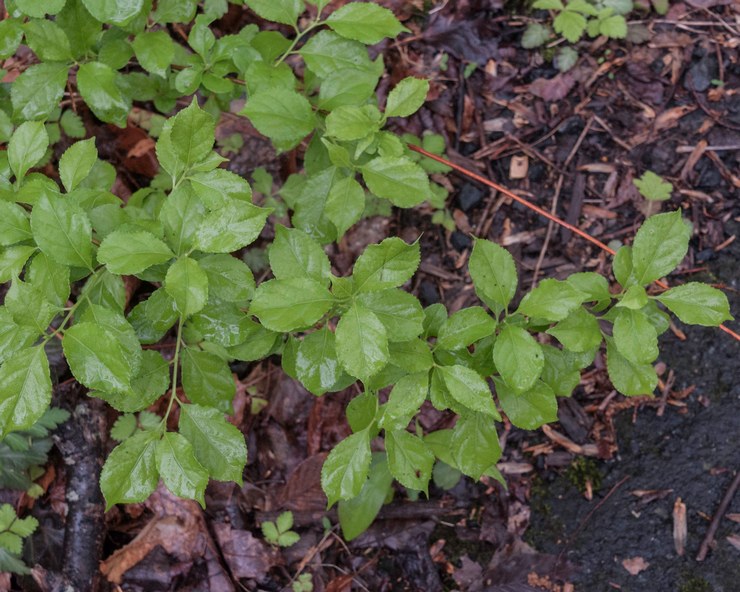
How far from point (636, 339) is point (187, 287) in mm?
1060

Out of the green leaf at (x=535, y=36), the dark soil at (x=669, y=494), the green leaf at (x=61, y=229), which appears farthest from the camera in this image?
the green leaf at (x=535, y=36)

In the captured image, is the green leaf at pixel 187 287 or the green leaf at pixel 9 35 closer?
the green leaf at pixel 187 287

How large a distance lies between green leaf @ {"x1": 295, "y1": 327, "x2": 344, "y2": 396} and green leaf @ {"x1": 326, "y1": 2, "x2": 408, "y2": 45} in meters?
0.86

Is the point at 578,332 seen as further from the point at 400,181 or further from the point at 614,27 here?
the point at 614,27

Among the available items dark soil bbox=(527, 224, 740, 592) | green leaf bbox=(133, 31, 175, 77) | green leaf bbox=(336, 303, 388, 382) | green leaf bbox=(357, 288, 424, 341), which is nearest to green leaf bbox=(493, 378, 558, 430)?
green leaf bbox=(357, 288, 424, 341)

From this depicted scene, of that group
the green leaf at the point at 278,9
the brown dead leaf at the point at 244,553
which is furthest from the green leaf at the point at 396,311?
the brown dead leaf at the point at 244,553

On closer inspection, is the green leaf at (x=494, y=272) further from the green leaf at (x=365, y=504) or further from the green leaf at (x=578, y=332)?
the green leaf at (x=365, y=504)

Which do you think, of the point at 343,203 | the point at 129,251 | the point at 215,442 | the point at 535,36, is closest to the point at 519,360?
the point at 343,203

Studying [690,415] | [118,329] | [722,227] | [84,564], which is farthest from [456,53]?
[84,564]

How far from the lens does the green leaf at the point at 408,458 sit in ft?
5.32

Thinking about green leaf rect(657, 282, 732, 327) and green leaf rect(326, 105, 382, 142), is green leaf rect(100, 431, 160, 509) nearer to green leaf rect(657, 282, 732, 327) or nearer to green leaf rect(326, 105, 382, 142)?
green leaf rect(326, 105, 382, 142)

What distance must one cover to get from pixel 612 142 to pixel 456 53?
2.94ft

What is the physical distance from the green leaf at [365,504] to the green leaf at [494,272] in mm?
1168

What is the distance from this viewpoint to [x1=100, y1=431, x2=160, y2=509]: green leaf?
1477 mm
